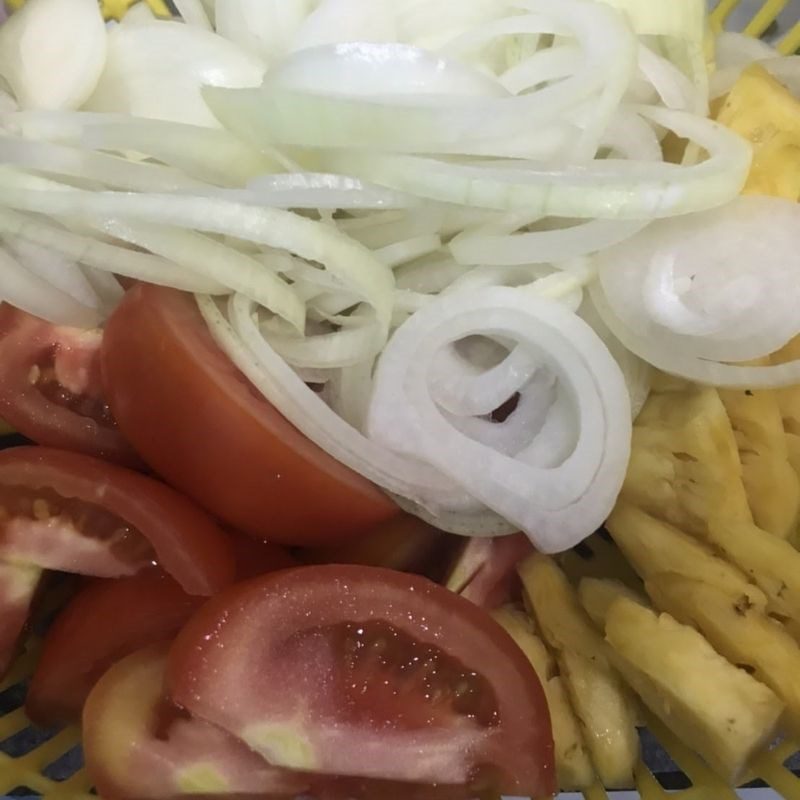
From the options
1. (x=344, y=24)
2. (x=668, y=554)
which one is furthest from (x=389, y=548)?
(x=344, y=24)

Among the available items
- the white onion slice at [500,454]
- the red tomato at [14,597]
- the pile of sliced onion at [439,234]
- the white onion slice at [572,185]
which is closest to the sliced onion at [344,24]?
the pile of sliced onion at [439,234]

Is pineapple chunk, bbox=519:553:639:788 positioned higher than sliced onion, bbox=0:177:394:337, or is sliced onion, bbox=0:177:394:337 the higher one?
sliced onion, bbox=0:177:394:337

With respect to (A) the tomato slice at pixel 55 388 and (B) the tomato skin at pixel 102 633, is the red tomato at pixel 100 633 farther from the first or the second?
(A) the tomato slice at pixel 55 388

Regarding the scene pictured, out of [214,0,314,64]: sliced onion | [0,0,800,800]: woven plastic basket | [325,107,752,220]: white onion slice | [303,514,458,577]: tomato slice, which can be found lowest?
[0,0,800,800]: woven plastic basket

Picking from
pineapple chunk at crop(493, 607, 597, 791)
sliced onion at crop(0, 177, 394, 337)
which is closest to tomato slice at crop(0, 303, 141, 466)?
sliced onion at crop(0, 177, 394, 337)

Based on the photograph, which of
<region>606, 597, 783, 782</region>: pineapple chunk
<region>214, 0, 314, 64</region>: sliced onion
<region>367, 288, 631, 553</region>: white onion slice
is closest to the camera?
<region>606, 597, 783, 782</region>: pineapple chunk

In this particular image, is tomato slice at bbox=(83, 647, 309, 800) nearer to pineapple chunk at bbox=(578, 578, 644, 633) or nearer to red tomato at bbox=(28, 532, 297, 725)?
red tomato at bbox=(28, 532, 297, 725)
